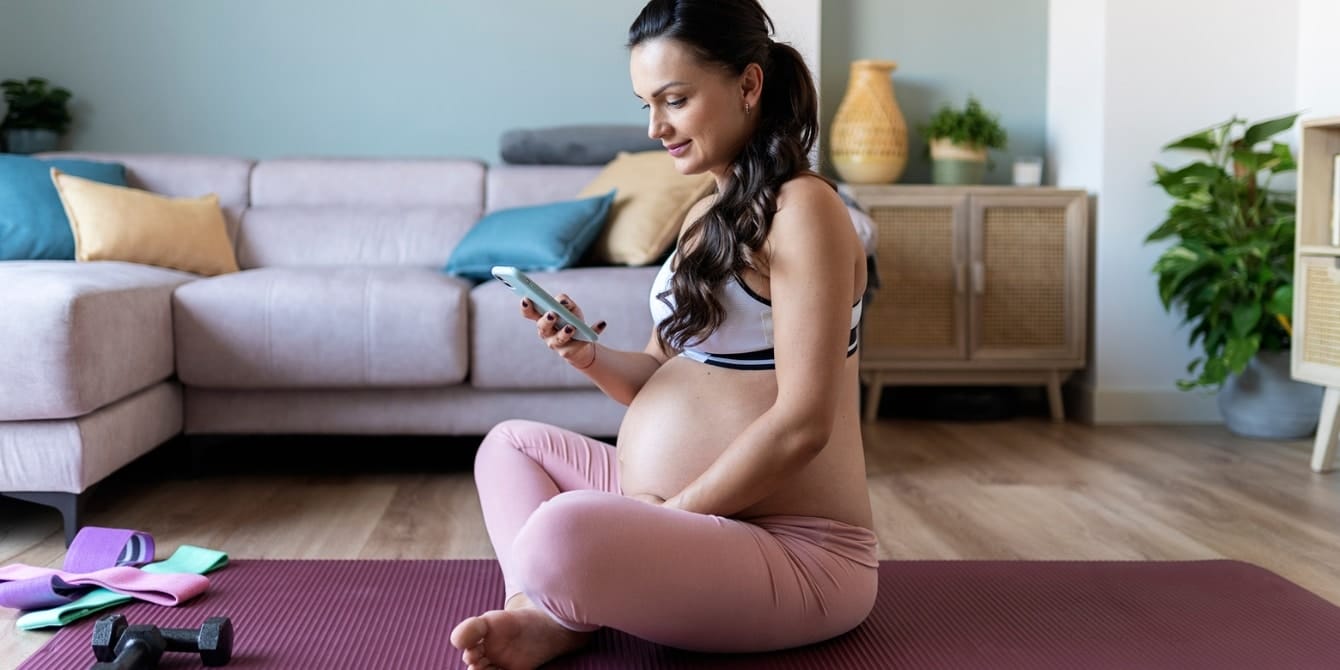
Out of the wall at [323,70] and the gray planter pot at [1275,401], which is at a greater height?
the wall at [323,70]

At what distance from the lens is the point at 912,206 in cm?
387

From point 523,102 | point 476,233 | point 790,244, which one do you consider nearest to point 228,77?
point 523,102

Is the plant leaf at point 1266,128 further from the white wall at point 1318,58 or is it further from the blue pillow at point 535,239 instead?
the blue pillow at point 535,239

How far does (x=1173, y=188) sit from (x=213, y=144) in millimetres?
3081

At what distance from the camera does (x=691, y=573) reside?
4.40 feet

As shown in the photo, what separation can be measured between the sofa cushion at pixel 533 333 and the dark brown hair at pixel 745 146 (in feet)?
4.41

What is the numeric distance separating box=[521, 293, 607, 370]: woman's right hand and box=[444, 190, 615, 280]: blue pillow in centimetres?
147

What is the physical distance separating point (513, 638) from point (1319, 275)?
98.5 inches

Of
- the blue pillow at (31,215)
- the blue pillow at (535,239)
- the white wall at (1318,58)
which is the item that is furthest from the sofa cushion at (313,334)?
the white wall at (1318,58)

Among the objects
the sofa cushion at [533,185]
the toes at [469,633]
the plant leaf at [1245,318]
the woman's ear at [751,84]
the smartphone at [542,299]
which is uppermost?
the woman's ear at [751,84]

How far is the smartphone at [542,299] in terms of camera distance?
1.45 metres

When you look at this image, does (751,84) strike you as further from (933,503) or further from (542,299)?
(933,503)

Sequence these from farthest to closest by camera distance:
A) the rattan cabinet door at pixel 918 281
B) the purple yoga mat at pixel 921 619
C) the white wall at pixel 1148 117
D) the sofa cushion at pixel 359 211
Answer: the rattan cabinet door at pixel 918 281 → the white wall at pixel 1148 117 → the sofa cushion at pixel 359 211 → the purple yoga mat at pixel 921 619

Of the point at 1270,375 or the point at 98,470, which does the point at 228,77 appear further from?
the point at 1270,375
